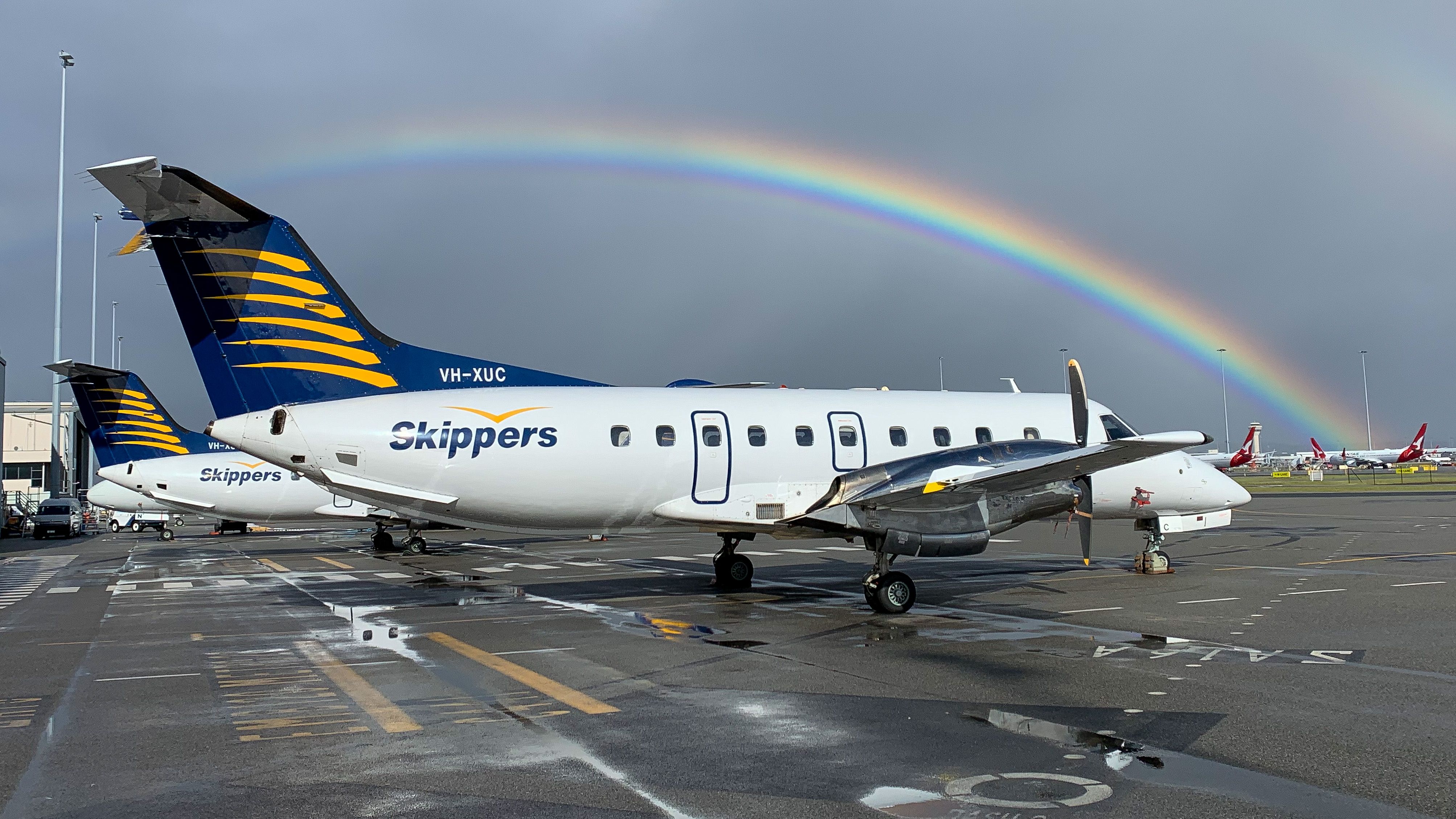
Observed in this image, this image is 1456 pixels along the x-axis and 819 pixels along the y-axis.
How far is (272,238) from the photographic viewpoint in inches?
569

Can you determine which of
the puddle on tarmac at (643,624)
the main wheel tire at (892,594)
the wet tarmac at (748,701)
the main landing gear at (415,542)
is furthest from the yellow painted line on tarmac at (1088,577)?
the main landing gear at (415,542)

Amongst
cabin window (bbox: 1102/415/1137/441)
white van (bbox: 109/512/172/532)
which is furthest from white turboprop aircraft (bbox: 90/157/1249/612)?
white van (bbox: 109/512/172/532)

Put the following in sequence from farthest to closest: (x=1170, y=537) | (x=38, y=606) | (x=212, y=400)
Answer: (x=1170, y=537) → (x=38, y=606) → (x=212, y=400)

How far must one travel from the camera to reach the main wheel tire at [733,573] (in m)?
18.0

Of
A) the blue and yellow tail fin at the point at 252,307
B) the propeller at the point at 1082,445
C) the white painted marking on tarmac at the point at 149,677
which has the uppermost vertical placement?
the blue and yellow tail fin at the point at 252,307

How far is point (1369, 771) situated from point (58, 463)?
295 ft

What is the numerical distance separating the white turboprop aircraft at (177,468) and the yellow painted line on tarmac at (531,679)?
796 inches

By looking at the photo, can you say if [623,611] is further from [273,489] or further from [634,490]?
[273,489]

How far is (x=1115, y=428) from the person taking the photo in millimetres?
18656

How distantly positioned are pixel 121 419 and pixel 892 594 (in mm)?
35638

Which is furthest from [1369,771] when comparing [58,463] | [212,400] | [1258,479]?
[1258,479]

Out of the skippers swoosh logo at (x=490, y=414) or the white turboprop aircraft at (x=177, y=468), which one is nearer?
the skippers swoosh logo at (x=490, y=414)

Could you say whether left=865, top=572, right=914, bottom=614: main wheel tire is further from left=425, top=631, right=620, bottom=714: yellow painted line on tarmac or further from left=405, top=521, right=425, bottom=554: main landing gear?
left=405, top=521, right=425, bottom=554: main landing gear

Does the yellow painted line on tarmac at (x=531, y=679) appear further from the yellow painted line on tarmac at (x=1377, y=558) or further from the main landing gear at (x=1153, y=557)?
the yellow painted line on tarmac at (x=1377, y=558)
